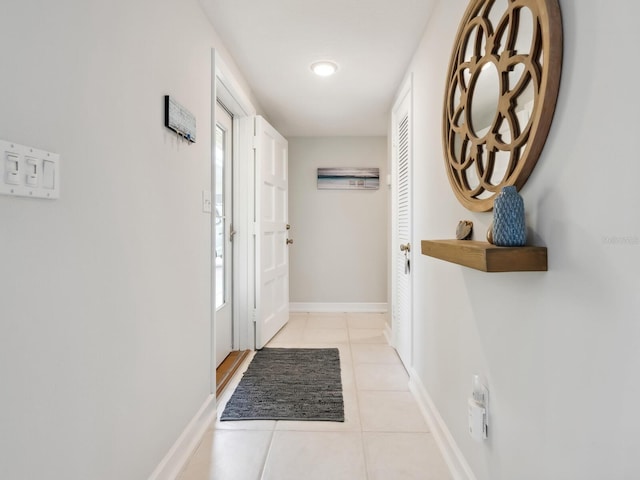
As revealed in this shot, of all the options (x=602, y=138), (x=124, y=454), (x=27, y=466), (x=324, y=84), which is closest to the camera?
(x=602, y=138)

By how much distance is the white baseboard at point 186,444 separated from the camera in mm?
1410

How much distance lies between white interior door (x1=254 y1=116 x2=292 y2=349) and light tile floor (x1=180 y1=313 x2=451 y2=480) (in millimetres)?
790

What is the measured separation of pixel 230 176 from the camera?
3.01 meters

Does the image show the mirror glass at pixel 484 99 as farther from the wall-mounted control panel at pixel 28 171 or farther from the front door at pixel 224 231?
the front door at pixel 224 231

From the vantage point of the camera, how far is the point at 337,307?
14.7 ft

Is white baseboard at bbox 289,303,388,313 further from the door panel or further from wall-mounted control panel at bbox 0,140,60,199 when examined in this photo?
wall-mounted control panel at bbox 0,140,60,199

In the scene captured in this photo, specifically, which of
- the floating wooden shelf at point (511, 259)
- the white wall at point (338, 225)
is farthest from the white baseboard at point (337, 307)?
the floating wooden shelf at point (511, 259)

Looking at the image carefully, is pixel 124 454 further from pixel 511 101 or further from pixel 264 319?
pixel 264 319

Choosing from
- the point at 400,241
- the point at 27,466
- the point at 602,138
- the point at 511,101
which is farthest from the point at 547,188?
the point at 400,241

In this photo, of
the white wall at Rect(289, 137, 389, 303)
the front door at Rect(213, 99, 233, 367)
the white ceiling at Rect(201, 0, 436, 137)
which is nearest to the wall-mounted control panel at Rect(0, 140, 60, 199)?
the white ceiling at Rect(201, 0, 436, 137)

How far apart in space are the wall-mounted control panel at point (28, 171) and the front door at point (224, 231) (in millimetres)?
1892

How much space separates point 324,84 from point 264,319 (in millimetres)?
2100

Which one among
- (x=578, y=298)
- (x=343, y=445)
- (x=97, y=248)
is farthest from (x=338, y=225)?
(x=578, y=298)

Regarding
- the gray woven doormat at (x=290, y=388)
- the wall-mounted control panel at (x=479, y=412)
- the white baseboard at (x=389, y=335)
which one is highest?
→ the wall-mounted control panel at (x=479, y=412)
